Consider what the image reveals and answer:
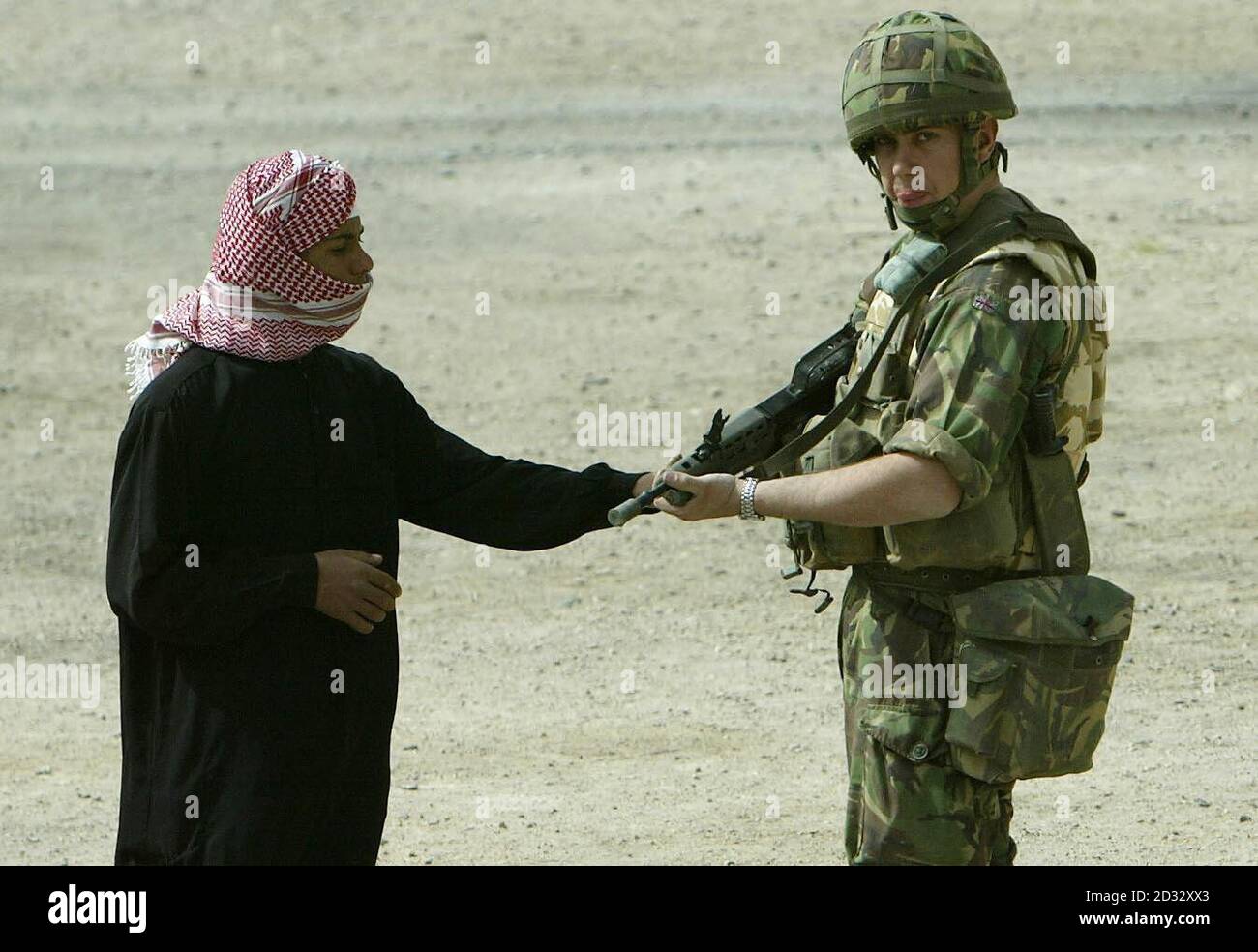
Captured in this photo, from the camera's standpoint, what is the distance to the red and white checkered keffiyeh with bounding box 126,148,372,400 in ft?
12.9

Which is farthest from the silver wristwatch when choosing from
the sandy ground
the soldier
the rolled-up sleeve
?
the sandy ground

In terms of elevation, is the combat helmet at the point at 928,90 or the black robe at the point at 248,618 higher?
the combat helmet at the point at 928,90

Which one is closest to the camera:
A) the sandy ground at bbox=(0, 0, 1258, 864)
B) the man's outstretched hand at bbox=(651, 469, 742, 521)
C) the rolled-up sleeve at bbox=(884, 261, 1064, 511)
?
the rolled-up sleeve at bbox=(884, 261, 1064, 511)

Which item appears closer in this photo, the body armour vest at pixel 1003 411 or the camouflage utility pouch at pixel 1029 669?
the body armour vest at pixel 1003 411

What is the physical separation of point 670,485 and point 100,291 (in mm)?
9240

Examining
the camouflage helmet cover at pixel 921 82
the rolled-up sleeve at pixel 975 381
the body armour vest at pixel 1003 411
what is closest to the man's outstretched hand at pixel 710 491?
the body armour vest at pixel 1003 411

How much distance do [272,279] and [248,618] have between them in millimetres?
640

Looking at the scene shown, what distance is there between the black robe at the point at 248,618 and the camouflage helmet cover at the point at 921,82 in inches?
45.0

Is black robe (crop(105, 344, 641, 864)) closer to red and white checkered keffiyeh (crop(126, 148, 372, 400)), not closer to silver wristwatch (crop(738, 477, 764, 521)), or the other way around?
red and white checkered keffiyeh (crop(126, 148, 372, 400))

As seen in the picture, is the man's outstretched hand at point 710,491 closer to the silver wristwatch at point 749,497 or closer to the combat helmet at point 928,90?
the silver wristwatch at point 749,497

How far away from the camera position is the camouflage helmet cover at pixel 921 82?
3896 millimetres

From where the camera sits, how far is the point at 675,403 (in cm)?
1048

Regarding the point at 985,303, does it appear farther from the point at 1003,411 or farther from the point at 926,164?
the point at 926,164

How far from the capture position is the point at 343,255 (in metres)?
4.03
